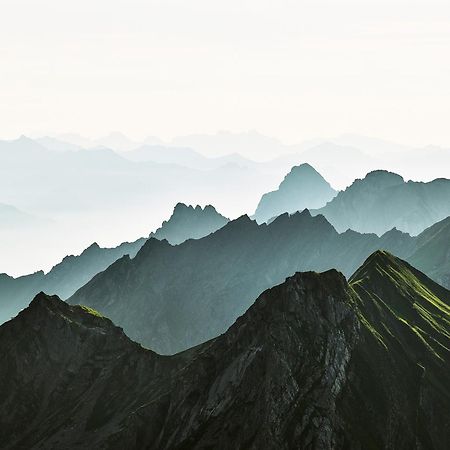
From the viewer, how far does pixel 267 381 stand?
439ft

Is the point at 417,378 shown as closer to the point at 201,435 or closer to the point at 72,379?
the point at 201,435

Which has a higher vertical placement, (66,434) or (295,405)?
(66,434)

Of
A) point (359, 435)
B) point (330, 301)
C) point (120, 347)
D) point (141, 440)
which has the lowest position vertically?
point (359, 435)

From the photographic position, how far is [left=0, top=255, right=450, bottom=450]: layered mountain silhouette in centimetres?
13225

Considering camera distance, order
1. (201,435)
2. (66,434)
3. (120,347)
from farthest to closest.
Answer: (120,347)
(66,434)
(201,435)

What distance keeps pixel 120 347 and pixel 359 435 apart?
8939 centimetres

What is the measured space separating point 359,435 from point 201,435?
34.6 metres

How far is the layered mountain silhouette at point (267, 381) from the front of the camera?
132250 millimetres

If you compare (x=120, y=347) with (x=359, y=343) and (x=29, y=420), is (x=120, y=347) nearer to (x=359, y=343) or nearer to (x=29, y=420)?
(x=29, y=420)

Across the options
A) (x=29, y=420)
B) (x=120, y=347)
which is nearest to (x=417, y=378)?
(x=120, y=347)

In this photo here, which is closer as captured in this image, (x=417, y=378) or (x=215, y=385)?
(x=215, y=385)

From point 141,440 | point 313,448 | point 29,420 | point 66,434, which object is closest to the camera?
point 313,448

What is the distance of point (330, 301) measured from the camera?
153 meters

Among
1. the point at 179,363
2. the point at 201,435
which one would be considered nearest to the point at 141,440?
the point at 201,435
